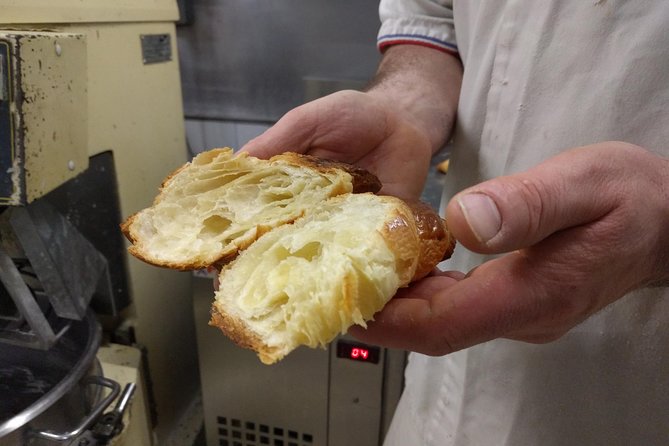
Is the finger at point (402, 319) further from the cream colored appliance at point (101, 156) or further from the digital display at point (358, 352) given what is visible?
the digital display at point (358, 352)

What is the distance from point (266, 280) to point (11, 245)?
57 centimetres

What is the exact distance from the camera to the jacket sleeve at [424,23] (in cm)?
106

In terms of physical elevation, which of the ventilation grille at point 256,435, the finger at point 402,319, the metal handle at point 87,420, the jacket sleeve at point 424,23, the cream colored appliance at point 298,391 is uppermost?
the jacket sleeve at point 424,23

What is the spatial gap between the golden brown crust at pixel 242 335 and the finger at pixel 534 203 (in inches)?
8.6

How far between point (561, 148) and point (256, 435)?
4.06 feet

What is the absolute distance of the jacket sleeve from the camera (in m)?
1.06

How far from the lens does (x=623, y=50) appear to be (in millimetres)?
682

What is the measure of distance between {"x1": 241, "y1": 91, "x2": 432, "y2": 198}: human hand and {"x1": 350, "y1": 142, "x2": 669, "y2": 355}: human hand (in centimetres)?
37

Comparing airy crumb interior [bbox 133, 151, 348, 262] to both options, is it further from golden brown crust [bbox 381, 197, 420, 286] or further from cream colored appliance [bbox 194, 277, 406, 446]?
cream colored appliance [bbox 194, 277, 406, 446]

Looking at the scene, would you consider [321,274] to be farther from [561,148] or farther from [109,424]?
[109,424]

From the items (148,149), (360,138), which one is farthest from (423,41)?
(148,149)

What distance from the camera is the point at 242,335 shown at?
0.54 m

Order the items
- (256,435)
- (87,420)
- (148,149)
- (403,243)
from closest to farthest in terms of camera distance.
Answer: (403,243), (87,420), (148,149), (256,435)

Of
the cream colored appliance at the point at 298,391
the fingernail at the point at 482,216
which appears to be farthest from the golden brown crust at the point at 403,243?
the cream colored appliance at the point at 298,391
